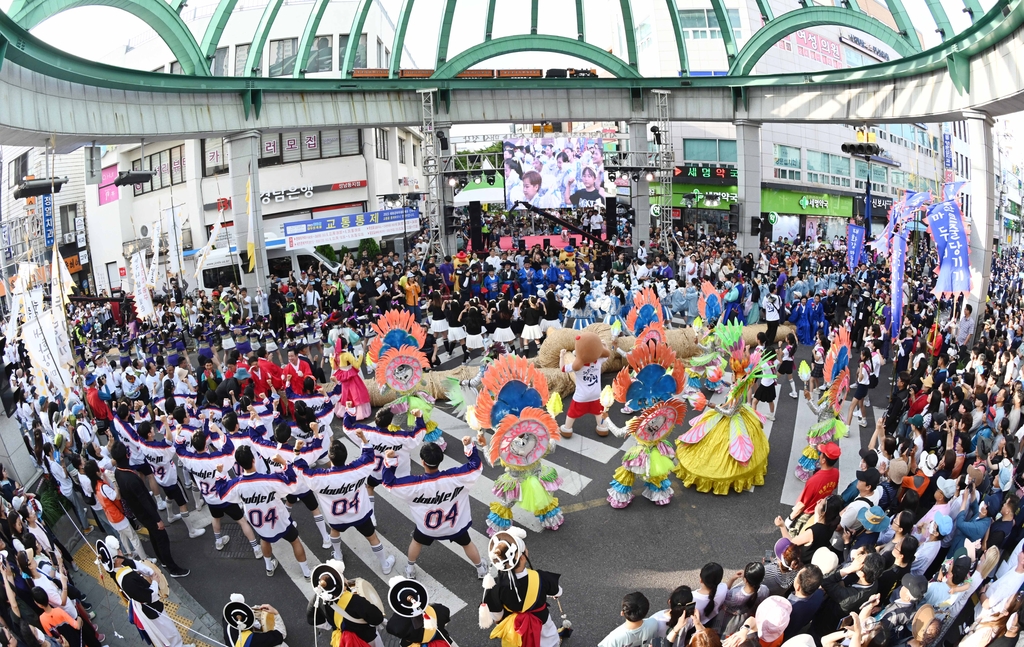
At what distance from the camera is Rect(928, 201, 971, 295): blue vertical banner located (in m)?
10.4

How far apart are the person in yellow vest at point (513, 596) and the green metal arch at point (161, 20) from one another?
12904 mm

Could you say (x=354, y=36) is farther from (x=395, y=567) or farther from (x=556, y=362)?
(x=395, y=567)

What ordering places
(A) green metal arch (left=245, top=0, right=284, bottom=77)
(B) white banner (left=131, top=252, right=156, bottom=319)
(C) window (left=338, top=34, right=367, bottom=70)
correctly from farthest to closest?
(C) window (left=338, top=34, right=367, bottom=70), (A) green metal arch (left=245, top=0, right=284, bottom=77), (B) white banner (left=131, top=252, right=156, bottom=319)

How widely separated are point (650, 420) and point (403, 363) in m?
3.66

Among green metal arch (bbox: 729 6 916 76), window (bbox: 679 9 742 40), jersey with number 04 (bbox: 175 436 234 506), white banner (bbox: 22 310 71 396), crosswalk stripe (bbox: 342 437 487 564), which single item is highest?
window (bbox: 679 9 742 40)

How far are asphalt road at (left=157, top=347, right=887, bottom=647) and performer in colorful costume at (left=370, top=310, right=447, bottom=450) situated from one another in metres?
1.50

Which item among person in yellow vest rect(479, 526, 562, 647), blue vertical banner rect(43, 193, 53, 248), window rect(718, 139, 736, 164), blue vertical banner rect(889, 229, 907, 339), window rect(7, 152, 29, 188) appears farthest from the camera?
window rect(718, 139, 736, 164)

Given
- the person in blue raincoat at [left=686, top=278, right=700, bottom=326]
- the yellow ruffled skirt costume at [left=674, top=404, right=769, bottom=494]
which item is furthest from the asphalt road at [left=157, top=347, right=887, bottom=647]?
the person in blue raincoat at [left=686, top=278, right=700, bottom=326]

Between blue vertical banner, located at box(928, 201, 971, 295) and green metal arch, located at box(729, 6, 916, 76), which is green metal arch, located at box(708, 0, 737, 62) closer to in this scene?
green metal arch, located at box(729, 6, 916, 76)

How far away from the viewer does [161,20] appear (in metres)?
15.8

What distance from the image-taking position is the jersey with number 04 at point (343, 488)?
5793 millimetres

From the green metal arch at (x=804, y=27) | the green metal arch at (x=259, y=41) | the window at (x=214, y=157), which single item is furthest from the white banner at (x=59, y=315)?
the window at (x=214, y=157)

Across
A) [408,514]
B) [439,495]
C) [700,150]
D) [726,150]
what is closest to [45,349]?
[408,514]

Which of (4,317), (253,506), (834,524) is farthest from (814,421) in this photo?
(4,317)
